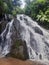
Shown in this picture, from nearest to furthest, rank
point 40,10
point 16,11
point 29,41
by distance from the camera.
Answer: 1. point 29,41
2. point 40,10
3. point 16,11

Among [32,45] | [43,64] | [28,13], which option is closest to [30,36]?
[32,45]

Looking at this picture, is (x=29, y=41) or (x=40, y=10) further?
(x=40, y=10)

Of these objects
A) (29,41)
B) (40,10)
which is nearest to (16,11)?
(40,10)

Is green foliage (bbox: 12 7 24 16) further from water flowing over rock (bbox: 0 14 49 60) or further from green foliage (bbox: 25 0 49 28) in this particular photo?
water flowing over rock (bbox: 0 14 49 60)

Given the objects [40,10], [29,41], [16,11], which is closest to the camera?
[29,41]

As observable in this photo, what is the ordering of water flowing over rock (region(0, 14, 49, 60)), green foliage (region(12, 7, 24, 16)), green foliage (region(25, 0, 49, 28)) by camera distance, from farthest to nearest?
green foliage (region(12, 7, 24, 16)) < green foliage (region(25, 0, 49, 28)) < water flowing over rock (region(0, 14, 49, 60))

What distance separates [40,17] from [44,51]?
6549 mm

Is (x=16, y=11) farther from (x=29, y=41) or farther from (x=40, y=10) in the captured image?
(x=29, y=41)

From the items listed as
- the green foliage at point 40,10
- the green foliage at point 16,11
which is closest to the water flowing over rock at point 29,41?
the green foliage at point 40,10

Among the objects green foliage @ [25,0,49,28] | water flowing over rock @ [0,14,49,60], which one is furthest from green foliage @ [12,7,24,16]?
water flowing over rock @ [0,14,49,60]

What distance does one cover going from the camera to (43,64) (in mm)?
7840

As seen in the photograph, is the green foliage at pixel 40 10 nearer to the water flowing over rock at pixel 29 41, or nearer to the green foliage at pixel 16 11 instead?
the green foliage at pixel 16 11

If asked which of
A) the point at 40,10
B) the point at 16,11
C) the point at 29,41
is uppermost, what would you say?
the point at 40,10

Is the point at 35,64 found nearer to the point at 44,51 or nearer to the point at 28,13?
the point at 44,51
